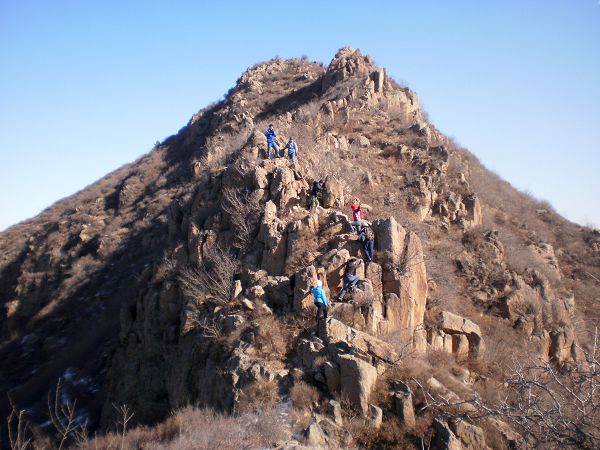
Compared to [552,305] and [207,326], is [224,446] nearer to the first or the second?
[207,326]

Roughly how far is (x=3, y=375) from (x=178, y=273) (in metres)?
16.3

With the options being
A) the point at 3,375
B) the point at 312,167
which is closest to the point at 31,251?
the point at 3,375

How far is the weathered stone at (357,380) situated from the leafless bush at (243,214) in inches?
251

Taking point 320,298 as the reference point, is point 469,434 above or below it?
below

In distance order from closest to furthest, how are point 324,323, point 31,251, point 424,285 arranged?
point 324,323 < point 424,285 < point 31,251

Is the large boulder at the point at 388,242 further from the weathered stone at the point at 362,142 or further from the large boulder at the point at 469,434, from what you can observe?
the weathered stone at the point at 362,142

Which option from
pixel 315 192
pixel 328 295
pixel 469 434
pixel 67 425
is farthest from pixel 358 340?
pixel 67 425

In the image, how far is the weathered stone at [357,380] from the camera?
10188 millimetres

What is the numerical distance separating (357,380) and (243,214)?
796cm

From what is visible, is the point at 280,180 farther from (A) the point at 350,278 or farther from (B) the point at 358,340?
(B) the point at 358,340

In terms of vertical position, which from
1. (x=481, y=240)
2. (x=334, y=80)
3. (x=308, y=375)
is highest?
(x=334, y=80)

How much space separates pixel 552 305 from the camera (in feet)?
58.6

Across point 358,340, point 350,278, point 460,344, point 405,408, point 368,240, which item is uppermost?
point 368,240

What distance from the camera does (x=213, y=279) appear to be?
1440cm
